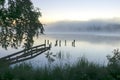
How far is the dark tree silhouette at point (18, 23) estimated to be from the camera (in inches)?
926

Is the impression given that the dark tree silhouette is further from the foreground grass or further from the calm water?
the foreground grass

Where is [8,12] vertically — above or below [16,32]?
above

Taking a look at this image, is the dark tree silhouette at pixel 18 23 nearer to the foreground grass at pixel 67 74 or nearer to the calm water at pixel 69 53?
the calm water at pixel 69 53

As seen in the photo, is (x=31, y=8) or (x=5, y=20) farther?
(x=31, y=8)

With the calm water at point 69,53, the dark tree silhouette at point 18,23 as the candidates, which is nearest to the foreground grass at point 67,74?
the calm water at point 69,53

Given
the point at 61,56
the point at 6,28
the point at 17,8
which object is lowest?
the point at 61,56

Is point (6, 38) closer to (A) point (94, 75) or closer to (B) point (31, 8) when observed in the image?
(B) point (31, 8)

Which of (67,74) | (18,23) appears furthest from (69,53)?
(67,74)

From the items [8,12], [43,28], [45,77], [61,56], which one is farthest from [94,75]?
[43,28]

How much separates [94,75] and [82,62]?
218 centimetres

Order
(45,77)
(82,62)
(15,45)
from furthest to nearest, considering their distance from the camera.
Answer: (15,45) → (82,62) → (45,77)

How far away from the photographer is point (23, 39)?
1001 inches

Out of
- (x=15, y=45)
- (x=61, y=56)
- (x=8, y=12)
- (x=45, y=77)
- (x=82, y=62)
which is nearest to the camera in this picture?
(x=45, y=77)

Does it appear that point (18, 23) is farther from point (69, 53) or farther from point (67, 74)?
point (67, 74)
